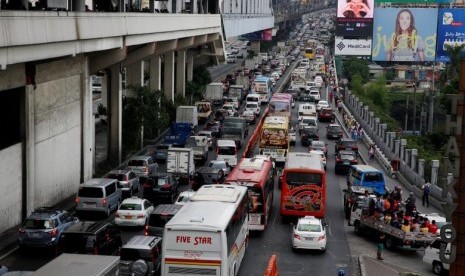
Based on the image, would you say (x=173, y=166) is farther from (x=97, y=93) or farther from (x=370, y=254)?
(x=97, y=93)

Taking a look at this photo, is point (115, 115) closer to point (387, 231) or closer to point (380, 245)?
point (387, 231)

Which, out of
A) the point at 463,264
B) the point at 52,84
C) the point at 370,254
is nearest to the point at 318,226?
the point at 370,254

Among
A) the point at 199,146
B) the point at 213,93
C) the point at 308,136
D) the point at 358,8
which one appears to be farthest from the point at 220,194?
the point at 358,8

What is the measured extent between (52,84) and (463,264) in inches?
898

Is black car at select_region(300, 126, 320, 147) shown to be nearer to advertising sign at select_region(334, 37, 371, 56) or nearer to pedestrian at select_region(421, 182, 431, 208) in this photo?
pedestrian at select_region(421, 182, 431, 208)

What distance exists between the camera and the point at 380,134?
182 feet

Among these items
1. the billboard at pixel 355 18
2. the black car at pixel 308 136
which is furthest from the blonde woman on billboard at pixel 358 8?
the black car at pixel 308 136

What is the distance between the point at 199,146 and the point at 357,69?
215ft

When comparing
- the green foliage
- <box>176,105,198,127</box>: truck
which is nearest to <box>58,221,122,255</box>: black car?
<box>176,105,198,127</box>: truck

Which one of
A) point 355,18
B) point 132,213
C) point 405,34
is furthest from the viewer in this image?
point 355,18

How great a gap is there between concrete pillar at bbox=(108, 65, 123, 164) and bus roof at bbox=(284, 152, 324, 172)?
14.2 meters

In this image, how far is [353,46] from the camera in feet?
296

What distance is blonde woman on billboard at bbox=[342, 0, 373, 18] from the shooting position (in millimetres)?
87188

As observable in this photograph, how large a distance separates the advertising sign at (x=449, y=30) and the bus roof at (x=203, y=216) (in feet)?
213
